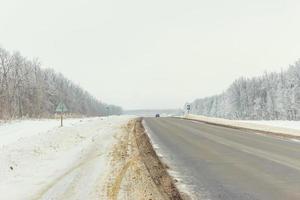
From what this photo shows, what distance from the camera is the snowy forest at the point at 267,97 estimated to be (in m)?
114

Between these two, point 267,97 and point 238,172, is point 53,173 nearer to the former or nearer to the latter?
point 238,172

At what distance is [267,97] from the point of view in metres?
150

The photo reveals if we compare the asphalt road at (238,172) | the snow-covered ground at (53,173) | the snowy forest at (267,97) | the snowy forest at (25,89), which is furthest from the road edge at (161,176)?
the snowy forest at (267,97)

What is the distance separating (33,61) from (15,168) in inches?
4570

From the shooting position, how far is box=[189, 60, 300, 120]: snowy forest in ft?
374

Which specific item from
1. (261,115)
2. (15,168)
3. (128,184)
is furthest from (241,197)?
(261,115)

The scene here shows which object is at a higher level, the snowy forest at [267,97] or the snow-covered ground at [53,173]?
the snowy forest at [267,97]

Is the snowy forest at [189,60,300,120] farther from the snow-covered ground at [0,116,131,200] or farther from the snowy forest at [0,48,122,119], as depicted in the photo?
the snow-covered ground at [0,116,131,200]

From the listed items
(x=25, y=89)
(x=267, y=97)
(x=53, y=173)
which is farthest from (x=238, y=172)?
(x=267, y=97)

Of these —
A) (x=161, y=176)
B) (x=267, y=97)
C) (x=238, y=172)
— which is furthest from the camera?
(x=267, y=97)

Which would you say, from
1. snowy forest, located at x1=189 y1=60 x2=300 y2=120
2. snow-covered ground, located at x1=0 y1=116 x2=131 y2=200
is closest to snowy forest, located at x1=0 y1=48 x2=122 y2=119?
snowy forest, located at x1=189 y1=60 x2=300 y2=120

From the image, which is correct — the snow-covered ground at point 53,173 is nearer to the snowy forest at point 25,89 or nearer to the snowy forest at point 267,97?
the snowy forest at point 25,89

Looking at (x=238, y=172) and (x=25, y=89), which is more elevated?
(x=25, y=89)

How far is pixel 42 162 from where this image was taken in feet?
45.3
